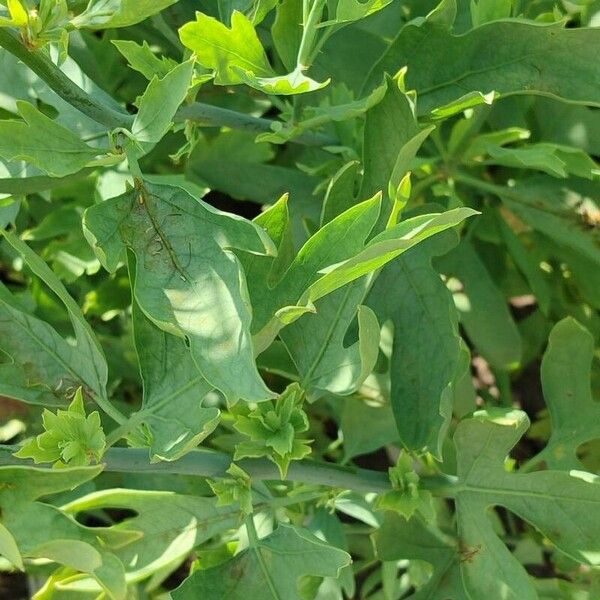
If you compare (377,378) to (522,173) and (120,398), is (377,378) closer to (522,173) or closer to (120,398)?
(522,173)

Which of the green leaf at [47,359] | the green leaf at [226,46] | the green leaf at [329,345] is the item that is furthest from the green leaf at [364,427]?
the green leaf at [226,46]

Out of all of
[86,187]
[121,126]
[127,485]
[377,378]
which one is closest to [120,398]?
[127,485]

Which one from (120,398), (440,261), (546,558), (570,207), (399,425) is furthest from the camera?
(546,558)

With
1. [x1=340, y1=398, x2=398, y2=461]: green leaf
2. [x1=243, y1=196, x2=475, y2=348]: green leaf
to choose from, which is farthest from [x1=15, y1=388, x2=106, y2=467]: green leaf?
[x1=340, y1=398, x2=398, y2=461]: green leaf

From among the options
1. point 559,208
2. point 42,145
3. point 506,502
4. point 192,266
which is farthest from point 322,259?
point 559,208

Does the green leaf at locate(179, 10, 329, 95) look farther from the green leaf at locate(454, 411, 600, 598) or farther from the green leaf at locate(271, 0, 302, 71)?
the green leaf at locate(454, 411, 600, 598)

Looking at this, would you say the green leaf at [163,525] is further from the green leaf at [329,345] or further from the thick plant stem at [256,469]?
the green leaf at [329,345]
